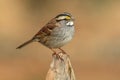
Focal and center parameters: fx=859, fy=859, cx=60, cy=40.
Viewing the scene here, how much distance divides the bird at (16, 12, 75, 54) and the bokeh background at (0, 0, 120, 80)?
210 inches

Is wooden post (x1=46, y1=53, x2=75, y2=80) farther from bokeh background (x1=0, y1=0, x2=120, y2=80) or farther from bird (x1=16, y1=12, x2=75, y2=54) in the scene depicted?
bokeh background (x1=0, y1=0, x2=120, y2=80)

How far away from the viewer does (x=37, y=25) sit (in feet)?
67.1

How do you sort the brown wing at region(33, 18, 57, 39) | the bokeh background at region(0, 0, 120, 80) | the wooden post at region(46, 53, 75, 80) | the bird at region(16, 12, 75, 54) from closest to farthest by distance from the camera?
the wooden post at region(46, 53, 75, 80) < the bird at region(16, 12, 75, 54) < the brown wing at region(33, 18, 57, 39) < the bokeh background at region(0, 0, 120, 80)

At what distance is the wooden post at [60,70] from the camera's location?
7.26m

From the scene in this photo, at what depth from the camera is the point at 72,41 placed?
1936 centimetres

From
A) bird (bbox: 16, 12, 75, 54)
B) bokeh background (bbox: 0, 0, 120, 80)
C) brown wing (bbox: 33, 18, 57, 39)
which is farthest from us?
bokeh background (bbox: 0, 0, 120, 80)

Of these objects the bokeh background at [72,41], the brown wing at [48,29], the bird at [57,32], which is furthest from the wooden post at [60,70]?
the bokeh background at [72,41]

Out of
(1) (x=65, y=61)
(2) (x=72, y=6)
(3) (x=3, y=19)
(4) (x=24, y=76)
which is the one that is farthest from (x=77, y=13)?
(1) (x=65, y=61)

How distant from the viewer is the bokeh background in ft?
55.3

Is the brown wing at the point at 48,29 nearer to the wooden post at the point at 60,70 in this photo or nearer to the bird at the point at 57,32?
the bird at the point at 57,32

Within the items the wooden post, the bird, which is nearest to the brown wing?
the bird

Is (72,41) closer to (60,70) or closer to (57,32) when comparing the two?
(57,32)

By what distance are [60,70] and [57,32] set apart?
2.56 metres

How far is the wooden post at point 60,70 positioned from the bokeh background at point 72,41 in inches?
300
